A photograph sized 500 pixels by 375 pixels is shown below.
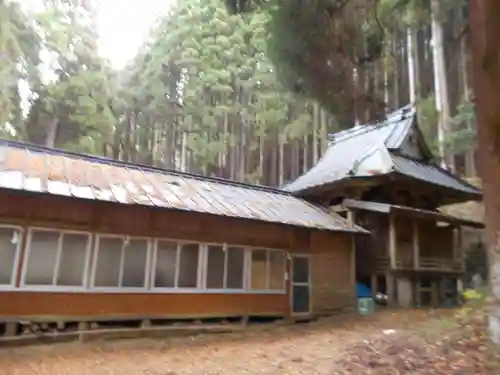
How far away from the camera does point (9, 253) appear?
8.23 metres

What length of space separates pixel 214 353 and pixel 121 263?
275 centimetres

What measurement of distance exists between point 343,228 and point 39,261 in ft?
24.5

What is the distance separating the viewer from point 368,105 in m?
11.3

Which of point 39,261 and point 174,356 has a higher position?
point 39,261

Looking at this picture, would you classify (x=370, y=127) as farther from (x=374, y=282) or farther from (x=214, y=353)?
(x=214, y=353)

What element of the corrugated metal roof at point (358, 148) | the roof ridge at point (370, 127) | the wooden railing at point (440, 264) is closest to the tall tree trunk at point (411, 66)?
the roof ridge at point (370, 127)

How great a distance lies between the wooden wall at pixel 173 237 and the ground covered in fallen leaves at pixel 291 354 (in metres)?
0.66

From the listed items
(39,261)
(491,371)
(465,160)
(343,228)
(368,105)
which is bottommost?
(491,371)

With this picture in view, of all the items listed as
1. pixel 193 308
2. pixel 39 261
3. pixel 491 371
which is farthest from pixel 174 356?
pixel 491 371

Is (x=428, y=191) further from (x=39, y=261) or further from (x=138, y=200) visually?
(x=39, y=261)

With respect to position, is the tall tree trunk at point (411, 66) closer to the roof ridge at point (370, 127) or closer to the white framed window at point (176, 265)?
the roof ridge at point (370, 127)

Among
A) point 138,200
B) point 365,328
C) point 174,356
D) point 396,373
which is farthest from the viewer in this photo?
point 365,328

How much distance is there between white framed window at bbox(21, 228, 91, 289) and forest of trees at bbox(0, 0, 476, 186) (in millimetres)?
9323

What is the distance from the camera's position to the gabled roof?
1382 cm
